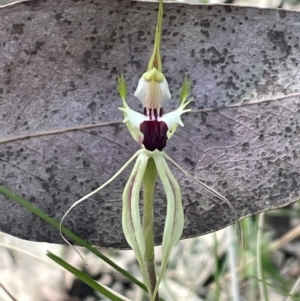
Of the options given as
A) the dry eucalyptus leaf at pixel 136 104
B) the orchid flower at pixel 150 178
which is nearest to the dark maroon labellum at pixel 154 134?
the orchid flower at pixel 150 178

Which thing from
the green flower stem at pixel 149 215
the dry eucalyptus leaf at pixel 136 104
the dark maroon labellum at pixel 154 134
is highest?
the dry eucalyptus leaf at pixel 136 104

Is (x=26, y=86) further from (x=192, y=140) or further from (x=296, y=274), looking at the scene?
(x=296, y=274)

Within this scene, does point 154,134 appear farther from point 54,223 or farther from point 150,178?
point 54,223

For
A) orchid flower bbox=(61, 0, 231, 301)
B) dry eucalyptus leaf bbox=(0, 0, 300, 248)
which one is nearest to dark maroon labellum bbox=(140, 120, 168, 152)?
orchid flower bbox=(61, 0, 231, 301)

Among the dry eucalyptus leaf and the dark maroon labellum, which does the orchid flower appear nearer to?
the dark maroon labellum

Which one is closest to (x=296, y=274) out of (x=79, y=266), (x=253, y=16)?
(x=79, y=266)

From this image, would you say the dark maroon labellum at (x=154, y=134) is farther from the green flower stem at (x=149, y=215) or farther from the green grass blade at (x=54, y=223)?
the green grass blade at (x=54, y=223)
